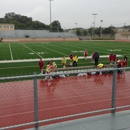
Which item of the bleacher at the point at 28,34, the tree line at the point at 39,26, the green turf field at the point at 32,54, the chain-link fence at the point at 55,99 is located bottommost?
the chain-link fence at the point at 55,99

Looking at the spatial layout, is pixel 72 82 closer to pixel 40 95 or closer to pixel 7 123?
pixel 40 95

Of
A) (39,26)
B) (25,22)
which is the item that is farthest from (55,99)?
(25,22)

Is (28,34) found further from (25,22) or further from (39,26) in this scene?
(25,22)

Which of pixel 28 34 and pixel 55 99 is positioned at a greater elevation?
pixel 28 34

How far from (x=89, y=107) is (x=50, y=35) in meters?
73.6

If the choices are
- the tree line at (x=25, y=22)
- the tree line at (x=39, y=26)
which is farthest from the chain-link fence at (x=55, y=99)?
the tree line at (x=25, y=22)

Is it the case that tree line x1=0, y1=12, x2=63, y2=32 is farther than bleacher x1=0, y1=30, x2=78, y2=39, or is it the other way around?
tree line x1=0, y1=12, x2=63, y2=32

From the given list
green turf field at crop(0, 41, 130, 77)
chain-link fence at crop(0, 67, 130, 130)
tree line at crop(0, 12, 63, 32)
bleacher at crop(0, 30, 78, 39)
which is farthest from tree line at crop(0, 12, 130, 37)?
chain-link fence at crop(0, 67, 130, 130)

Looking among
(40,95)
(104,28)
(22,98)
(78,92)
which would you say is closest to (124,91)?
(78,92)

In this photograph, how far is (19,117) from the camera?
254 inches

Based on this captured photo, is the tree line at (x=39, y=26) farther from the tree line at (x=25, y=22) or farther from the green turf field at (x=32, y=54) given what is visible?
the green turf field at (x=32, y=54)

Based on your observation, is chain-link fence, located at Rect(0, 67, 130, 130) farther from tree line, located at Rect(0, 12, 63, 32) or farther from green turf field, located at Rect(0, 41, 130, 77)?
tree line, located at Rect(0, 12, 63, 32)

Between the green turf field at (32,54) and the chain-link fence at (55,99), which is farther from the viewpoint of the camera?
the green turf field at (32,54)

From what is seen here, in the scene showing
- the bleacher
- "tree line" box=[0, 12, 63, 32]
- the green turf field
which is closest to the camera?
the green turf field
